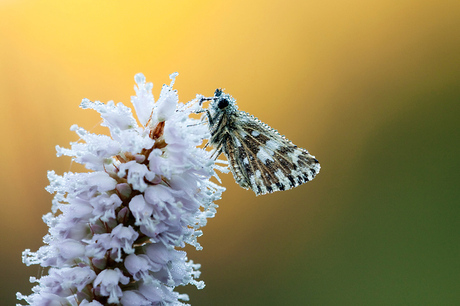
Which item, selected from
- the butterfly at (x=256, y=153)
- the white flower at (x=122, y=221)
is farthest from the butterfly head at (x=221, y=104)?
the white flower at (x=122, y=221)

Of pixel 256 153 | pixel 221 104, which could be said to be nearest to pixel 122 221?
pixel 221 104

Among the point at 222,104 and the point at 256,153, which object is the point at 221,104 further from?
the point at 256,153

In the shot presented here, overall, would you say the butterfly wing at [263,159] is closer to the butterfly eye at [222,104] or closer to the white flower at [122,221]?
the butterfly eye at [222,104]

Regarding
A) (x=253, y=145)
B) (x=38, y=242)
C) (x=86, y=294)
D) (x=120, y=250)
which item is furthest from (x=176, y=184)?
(x=38, y=242)

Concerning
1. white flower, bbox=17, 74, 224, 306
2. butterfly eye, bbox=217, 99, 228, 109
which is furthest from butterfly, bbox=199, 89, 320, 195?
white flower, bbox=17, 74, 224, 306

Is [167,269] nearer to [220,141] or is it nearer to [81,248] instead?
[81,248]
